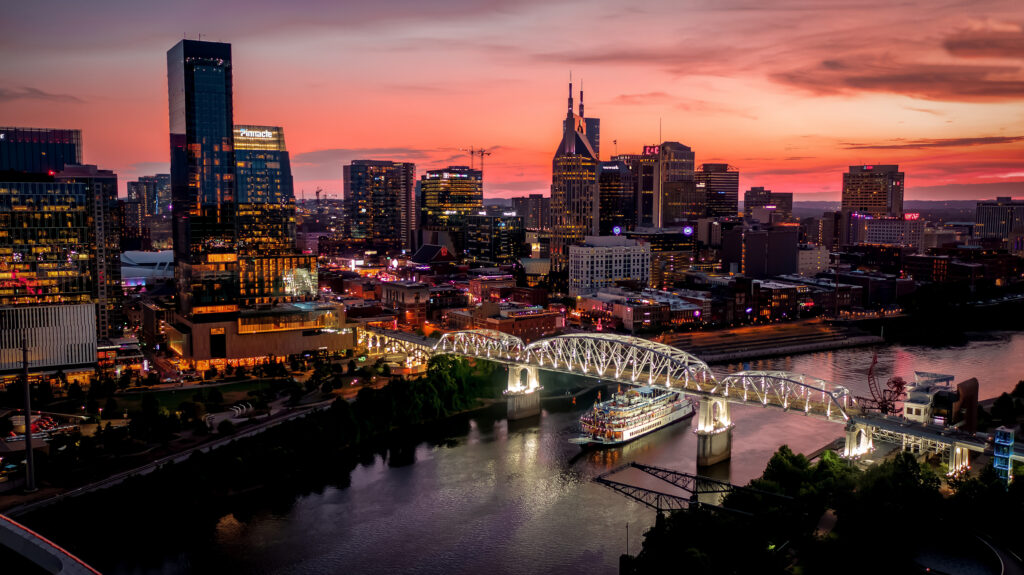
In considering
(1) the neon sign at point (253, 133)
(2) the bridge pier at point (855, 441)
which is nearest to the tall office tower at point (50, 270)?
(1) the neon sign at point (253, 133)

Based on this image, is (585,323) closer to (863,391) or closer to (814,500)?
(863,391)

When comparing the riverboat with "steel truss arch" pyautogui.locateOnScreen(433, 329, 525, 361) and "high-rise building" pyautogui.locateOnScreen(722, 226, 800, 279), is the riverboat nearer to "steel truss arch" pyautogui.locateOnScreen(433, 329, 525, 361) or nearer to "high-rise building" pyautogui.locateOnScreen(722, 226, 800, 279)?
"steel truss arch" pyautogui.locateOnScreen(433, 329, 525, 361)

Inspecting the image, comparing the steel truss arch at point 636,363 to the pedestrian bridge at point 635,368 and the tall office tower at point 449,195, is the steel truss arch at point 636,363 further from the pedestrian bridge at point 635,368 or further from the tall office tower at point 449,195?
the tall office tower at point 449,195

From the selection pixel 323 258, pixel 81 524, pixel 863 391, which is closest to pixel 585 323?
pixel 863 391

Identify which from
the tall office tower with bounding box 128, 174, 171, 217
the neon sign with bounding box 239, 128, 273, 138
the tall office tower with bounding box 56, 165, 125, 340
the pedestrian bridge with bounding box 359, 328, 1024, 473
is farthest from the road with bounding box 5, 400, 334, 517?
the tall office tower with bounding box 128, 174, 171, 217

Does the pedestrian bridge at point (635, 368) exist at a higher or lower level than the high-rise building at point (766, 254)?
lower
